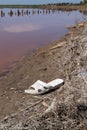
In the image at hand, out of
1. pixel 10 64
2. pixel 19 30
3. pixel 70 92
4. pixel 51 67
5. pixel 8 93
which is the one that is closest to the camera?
pixel 70 92

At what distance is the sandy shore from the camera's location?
19.2 ft

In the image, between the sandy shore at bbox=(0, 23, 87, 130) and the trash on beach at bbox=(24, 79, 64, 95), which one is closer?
the sandy shore at bbox=(0, 23, 87, 130)

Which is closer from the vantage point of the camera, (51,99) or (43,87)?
(51,99)

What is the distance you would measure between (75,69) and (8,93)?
1.87 metres

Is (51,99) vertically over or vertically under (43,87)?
over

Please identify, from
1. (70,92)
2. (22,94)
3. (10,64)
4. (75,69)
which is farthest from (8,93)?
(10,64)

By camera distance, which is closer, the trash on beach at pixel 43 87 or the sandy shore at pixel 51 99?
the sandy shore at pixel 51 99

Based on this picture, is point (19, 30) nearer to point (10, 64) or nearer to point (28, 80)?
point (10, 64)

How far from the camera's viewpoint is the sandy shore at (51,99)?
5.84 metres

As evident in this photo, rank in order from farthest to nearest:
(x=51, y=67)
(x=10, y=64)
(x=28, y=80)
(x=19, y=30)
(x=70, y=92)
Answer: (x=19, y=30), (x=10, y=64), (x=51, y=67), (x=28, y=80), (x=70, y=92)

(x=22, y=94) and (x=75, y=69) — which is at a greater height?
(x=75, y=69)

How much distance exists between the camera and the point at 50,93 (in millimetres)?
7625

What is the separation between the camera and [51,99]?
6906mm

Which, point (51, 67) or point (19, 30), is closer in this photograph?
point (51, 67)
